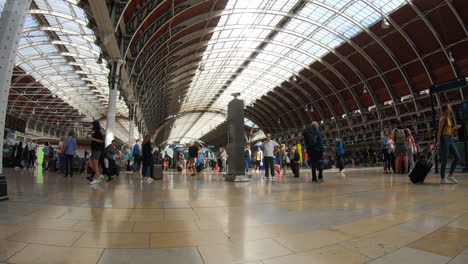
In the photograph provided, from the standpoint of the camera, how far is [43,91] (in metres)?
30.9

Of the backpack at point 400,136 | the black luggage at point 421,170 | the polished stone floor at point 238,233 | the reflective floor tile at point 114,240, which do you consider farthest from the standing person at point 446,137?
the reflective floor tile at point 114,240

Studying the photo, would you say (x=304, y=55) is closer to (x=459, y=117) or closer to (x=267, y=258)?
(x=459, y=117)

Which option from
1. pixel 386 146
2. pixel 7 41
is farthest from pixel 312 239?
pixel 386 146

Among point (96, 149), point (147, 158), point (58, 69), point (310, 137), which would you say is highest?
point (58, 69)

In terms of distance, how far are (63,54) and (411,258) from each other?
25.3 m

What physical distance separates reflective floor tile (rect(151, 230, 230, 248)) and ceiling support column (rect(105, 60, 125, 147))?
1150cm

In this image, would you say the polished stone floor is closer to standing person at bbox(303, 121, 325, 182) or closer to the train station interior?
the train station interior

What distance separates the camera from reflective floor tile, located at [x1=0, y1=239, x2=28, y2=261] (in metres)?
1.70

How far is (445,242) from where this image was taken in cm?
191

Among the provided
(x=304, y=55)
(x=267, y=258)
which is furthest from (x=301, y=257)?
(x=304, y=55)

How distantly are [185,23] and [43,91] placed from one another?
74.5 feet

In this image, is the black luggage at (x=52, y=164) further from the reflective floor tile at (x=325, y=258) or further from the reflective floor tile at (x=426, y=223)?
the reflective floor tile at (x=426, y=223)

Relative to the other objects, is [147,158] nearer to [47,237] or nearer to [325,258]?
[47,237]

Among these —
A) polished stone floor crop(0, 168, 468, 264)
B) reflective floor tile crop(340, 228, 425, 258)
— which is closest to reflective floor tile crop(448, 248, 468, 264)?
polished stone floor crop(0, 168, 468, 264)
